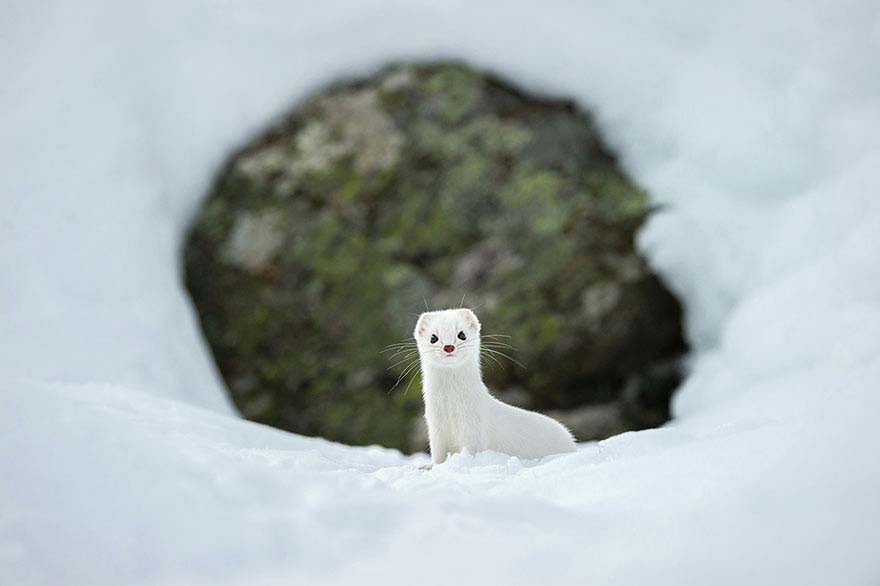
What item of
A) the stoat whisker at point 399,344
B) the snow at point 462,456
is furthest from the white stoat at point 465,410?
the stoat whisker at point 399,344

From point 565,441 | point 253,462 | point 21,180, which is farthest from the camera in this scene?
point 21,180

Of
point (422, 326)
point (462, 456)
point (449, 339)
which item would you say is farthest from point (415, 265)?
point (462, 456)

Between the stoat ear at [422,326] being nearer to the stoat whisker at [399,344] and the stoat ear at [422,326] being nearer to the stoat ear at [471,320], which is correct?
the stoat ear at [471,320]

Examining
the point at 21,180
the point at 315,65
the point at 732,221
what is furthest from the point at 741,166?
the point at 21,180

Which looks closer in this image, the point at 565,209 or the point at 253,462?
the point at 253,462

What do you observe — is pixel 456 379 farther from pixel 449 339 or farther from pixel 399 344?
pixel 399 344

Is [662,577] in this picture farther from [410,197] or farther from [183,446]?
[410,197]

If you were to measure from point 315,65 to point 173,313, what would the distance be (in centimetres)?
238

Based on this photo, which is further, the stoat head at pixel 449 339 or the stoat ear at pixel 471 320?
the stoat ear at pixel 471 320

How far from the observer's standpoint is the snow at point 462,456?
1700 millimetres

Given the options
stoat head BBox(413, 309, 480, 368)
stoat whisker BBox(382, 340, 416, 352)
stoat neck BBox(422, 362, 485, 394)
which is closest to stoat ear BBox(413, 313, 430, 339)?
stoat head BBox(413, 309, 480, 368)

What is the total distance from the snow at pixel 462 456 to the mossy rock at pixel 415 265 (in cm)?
29

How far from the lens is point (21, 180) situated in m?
5.07

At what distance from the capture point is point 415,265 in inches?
221
